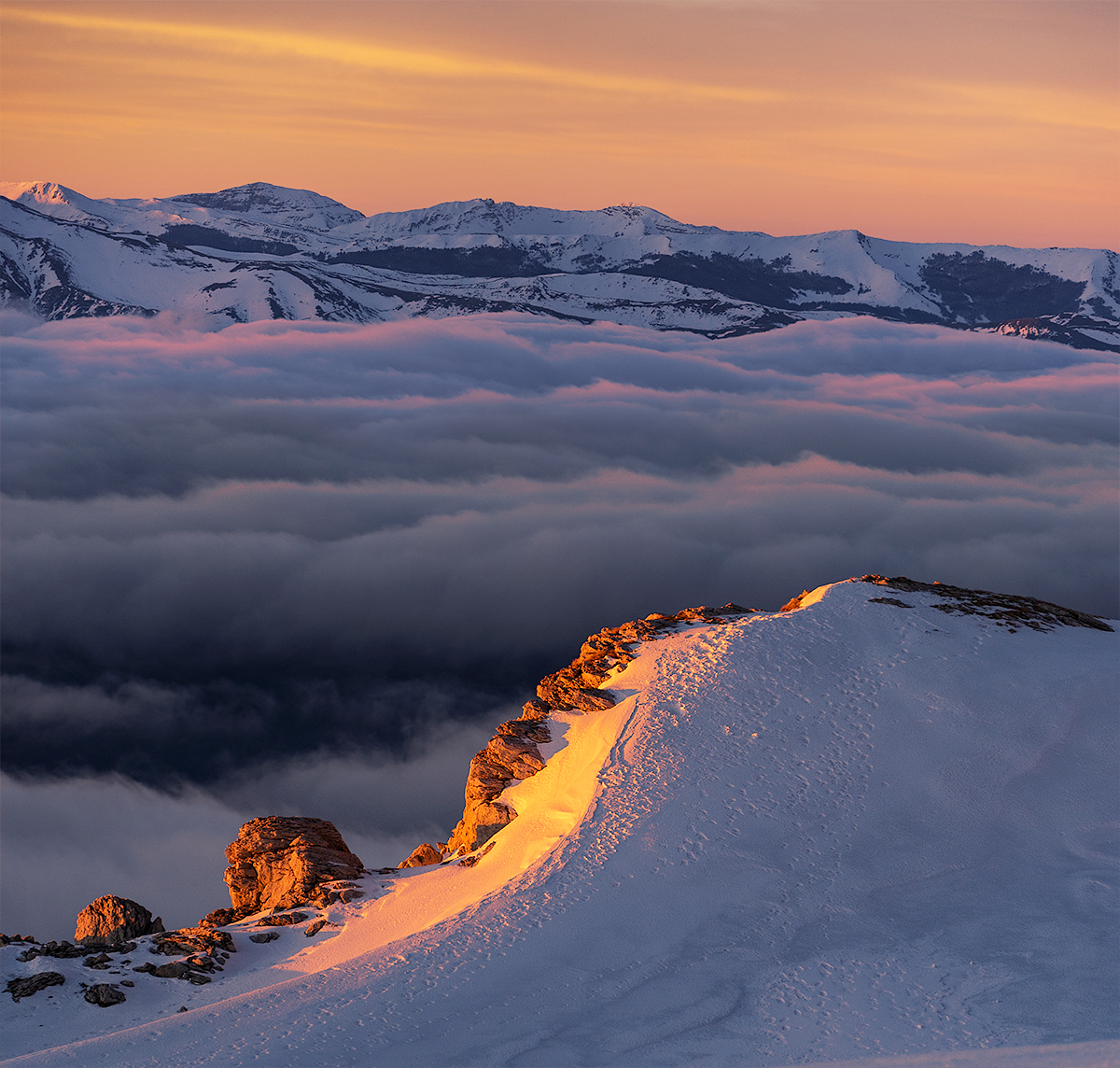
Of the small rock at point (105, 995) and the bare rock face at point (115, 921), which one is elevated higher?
the small rock at point (105, 995)

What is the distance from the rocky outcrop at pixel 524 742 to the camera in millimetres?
39906

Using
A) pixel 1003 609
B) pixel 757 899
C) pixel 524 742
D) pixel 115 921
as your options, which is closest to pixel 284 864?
pixel 115 921

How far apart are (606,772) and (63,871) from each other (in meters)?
120

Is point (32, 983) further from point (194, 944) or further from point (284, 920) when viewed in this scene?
point (284, 920)

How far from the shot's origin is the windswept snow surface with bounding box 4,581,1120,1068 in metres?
24.1

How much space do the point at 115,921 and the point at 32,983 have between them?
251 inches

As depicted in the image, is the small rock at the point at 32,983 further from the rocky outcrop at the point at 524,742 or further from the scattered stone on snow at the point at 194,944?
the rocky outcrop at the point at 524,742

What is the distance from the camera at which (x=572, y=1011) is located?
82.5ft

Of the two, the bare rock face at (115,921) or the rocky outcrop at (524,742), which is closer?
the bare rock face at (115,921)

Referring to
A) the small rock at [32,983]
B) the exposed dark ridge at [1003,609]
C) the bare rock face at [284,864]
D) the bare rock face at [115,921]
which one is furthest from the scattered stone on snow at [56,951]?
the exposed dark ridge at [1003,609]

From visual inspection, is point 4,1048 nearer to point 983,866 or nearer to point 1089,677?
point 983,866

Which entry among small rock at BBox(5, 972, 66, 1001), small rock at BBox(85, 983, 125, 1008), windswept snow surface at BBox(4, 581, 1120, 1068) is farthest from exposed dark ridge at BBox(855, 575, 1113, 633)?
small rock at BBox(5, 972, 66, 1001)

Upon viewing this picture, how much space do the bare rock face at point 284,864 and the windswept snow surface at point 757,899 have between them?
2.30 meters

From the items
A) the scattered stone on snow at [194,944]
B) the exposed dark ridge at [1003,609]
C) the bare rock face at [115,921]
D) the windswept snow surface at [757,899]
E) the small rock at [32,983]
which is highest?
the exposed dark ridge at [1003,609]
